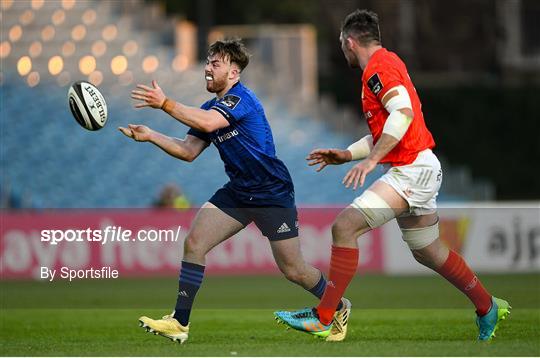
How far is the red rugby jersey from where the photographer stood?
9.86 m

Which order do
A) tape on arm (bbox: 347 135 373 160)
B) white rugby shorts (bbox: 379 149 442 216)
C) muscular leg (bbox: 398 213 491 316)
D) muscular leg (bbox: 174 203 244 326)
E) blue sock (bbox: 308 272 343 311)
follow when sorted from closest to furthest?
white rugby shorts (bbox: 379 149 442 216), muscular leg (bbox: 398 213 491 316), muscular leg (bbox: 174 203 244 326), tape on arm (bbox: 347 135 373 160), blue sock (bbox: 308 272 343 311)

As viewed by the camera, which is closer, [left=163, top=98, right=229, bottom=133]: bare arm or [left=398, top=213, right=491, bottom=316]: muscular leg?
[left=163, top=98, right=229, bottom=133]: bare arm

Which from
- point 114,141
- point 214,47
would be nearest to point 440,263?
point 214,47

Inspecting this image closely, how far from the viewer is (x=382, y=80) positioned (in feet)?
32.3

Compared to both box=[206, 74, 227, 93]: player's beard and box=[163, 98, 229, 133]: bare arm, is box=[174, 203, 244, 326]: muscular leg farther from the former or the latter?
box=[206, 74, 227, 93]: player's beard

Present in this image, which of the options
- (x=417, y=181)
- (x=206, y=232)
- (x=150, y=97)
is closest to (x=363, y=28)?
(x=417, y=181)

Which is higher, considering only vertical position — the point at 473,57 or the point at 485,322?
the point at 485,322

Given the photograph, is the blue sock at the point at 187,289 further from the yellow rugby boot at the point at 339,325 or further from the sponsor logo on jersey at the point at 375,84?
the sponsor logo on jersey at the point at 375,84

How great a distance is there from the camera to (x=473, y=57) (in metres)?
43.2

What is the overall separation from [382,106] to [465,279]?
154 centimetres

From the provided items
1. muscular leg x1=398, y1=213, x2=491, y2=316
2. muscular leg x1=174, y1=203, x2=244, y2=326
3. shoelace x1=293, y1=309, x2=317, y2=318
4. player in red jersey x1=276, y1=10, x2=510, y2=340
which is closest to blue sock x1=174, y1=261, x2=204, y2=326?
muscular leg x1=174, y1=203, x2=244, y2=326

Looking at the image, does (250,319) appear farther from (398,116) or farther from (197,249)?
(398,116)

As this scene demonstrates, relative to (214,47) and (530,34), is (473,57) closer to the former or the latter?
(530,34)

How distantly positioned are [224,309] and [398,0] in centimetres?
2747
